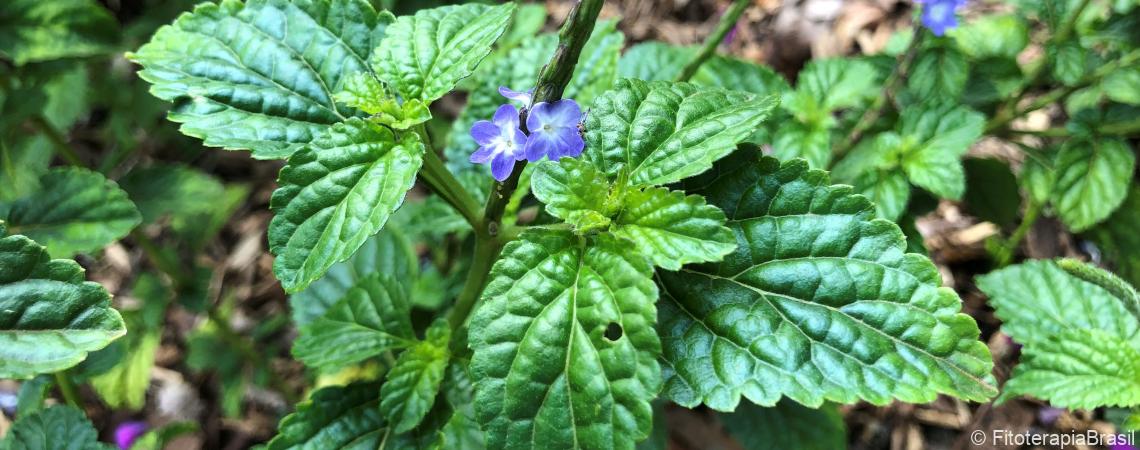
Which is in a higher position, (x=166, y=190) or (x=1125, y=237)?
(x=1125, y=237)

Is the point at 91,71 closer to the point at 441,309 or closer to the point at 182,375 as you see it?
the point at 182,375

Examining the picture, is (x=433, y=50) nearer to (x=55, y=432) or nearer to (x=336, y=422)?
(x=336, y=422)

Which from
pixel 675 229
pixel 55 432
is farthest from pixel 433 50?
pixel 55 432

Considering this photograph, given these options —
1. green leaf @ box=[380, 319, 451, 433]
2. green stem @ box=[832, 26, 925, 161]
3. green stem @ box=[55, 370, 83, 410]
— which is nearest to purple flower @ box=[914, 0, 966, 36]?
green stem @ box=[832, 26, 925, 161]

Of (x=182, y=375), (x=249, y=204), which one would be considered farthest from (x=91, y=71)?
(x=182, y=375)

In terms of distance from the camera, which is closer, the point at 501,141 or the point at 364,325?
the point at 501,141

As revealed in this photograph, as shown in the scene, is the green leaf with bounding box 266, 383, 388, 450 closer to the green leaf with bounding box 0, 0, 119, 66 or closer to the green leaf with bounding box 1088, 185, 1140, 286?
the green leaf with bounding box 0, 0, 119, 66

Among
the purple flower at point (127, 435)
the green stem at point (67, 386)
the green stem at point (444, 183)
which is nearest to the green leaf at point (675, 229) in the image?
the green stem at point (444, 183)
